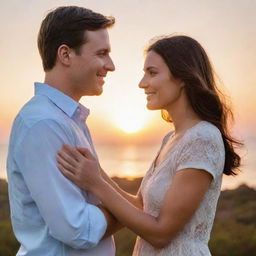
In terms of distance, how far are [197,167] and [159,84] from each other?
1.32 feet

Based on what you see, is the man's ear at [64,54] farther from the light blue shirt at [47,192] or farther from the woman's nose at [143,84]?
the woman's nose at [143,84]

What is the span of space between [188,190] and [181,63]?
54cm

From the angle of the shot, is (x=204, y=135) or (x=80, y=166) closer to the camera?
(x=80, y=166)

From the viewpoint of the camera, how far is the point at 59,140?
2109 mm

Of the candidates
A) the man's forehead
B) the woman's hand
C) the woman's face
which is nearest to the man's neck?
the man's forehead

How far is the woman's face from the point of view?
8.35 feet

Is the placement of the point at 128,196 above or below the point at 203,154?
below

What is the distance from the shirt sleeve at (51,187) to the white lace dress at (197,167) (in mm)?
481

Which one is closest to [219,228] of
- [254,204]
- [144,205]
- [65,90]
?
[254,204]

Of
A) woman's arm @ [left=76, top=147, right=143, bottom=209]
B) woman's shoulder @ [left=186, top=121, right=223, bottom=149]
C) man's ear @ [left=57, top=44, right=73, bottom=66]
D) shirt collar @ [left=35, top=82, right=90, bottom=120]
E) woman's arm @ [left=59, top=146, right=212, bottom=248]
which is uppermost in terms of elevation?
man's ear @ [left=57, top=44, right=73, bottom=66]

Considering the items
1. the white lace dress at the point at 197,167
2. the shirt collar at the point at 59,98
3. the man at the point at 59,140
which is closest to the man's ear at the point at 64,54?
the man at the point at 59,140

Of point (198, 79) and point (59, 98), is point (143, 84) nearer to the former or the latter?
point (198, 79)

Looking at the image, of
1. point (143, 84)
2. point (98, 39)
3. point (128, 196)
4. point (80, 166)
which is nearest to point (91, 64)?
point (98, 39)

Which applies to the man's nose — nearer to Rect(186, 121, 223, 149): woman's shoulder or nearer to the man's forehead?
the man's forehead
